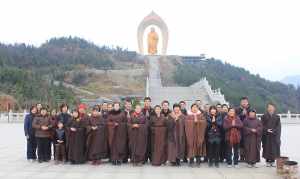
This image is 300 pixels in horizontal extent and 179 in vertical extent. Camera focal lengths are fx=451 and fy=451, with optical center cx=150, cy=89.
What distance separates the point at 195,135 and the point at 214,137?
1.20ft

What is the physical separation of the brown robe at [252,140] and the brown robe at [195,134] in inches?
31.5

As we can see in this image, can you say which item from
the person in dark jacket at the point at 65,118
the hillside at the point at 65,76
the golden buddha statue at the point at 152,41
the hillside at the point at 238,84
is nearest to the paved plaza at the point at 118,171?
the person in dark jacket at the point at 65,118

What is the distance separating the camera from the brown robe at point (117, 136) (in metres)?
8.89

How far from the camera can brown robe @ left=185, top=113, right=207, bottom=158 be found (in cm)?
866

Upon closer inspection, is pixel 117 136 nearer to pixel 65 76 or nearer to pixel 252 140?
pixel 252 140

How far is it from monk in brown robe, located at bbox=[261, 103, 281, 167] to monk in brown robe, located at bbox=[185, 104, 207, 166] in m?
1.22

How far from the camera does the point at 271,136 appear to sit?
28.9 feet

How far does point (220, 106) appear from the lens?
9328 millimetres

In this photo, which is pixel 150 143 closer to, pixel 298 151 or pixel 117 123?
pixel 117 123

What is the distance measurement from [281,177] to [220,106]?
7.35ft

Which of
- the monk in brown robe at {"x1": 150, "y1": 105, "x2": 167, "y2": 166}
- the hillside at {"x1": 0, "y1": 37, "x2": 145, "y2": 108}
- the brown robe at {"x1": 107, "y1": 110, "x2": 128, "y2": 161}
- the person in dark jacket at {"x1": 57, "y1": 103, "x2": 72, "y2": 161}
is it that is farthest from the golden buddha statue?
the monk in brown robe at {"x1": 150, "y1": 105, "x2": 167, "y2": 166}

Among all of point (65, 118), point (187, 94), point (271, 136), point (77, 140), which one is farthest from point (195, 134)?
point (187, 94)

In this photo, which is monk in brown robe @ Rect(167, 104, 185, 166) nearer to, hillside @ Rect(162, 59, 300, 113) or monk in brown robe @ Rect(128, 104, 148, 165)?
monk in brown robe @ Rect(128, 104, 148, 165)

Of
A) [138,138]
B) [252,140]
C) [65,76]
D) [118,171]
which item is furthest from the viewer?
[65,76]
